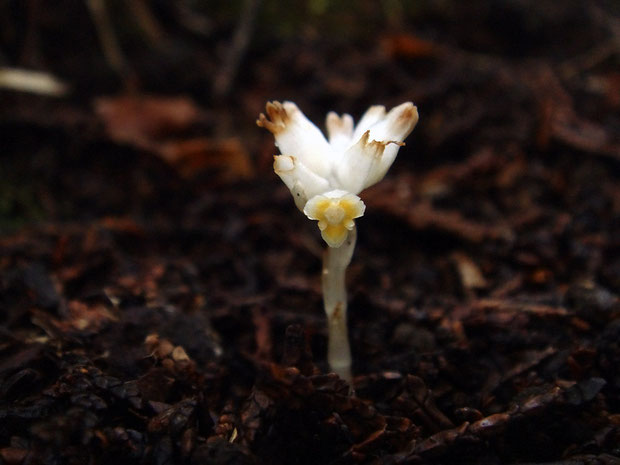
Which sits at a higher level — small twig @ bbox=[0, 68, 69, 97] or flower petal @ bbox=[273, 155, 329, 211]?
small twig @ bbox=[0, 68, 69, 97]

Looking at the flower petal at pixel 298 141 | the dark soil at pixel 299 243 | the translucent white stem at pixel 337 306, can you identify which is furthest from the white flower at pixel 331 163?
the dark soil at pixel 299 243

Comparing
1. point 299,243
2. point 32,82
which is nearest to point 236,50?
point 32,82

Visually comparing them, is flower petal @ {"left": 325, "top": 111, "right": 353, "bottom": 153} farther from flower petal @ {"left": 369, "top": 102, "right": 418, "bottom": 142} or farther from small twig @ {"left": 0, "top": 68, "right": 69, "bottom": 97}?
small twig @ {"left": 0, "top": 68, "right": 69, "bottom": 97}

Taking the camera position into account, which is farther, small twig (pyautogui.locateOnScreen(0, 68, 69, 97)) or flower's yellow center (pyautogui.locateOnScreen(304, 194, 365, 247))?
small twig (pyautogui.locateOnScreen(0, 68, 69, 97))

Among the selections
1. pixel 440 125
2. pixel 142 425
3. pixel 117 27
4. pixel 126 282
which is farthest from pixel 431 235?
pixel 117 27

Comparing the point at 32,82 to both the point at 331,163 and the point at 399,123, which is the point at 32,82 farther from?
the point at 399,123

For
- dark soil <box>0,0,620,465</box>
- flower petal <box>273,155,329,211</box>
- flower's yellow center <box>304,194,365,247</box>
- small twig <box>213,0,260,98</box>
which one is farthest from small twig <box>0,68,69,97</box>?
flower's yellow center <box>304,194,365,247</box>

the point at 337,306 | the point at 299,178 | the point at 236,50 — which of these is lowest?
the point at 337,306
